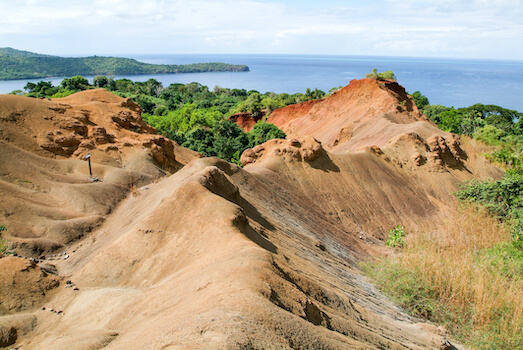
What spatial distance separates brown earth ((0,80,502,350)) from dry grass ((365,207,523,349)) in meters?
1.03

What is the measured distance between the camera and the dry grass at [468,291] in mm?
11836

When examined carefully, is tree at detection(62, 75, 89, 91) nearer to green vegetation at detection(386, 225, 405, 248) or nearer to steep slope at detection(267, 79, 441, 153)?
steep slope at detection(267, 79, 441, 153)

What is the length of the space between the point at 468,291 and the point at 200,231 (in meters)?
9.19

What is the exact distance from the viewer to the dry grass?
11836 millimetres

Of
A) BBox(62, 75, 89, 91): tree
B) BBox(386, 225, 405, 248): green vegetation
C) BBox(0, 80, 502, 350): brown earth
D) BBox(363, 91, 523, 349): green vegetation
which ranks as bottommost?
BBox(386, 225, 405, 248): green vegetation

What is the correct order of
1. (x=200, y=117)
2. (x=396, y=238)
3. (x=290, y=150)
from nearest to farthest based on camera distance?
(x=396, y=238) → (x=290, y=150) → (x=200, y=117)

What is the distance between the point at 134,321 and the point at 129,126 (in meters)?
25.5

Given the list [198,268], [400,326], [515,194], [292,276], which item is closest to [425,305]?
[400,326]

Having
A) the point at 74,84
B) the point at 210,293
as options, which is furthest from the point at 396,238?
the point at 74,84

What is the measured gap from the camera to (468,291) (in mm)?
13078

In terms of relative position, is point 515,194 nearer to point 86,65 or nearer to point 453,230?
point 453,230

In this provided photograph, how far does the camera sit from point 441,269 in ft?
45.6

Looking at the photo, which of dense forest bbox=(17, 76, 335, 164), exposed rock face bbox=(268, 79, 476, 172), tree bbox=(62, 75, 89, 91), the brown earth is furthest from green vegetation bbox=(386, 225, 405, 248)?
tree bbox=(62, 75, 89, 91)

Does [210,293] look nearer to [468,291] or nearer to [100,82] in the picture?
[468,291]
